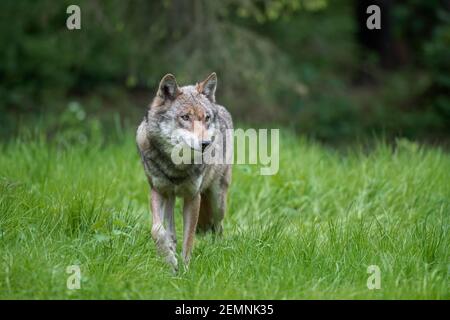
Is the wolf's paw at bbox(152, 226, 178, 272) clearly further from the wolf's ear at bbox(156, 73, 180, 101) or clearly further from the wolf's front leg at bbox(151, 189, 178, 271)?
the wolf's ear at bbox(156, 73, 180, 101)

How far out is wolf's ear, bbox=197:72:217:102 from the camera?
242 inches

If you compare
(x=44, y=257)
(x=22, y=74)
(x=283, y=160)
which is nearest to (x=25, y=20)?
(x=22, y=74)

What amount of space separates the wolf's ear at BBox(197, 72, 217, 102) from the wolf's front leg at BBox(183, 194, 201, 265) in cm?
96

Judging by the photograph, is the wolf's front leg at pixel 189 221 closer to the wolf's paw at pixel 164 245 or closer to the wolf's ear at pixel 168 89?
the wolf's paw at pixel 164 245

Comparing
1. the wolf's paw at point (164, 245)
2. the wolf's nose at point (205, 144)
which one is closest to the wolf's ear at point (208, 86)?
the wolf's nose at point (205, 144)

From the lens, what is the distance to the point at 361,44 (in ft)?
55.0

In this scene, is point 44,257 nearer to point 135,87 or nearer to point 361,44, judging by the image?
point 135,87

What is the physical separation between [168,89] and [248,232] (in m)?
1.55

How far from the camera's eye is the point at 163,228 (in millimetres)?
5781

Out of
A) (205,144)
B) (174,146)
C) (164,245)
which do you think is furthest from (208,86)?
(164,245)

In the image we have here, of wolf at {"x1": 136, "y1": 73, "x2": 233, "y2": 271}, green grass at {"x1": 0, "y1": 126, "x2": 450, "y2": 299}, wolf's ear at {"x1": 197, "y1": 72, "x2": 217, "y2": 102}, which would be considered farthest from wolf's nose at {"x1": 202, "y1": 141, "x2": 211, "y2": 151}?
green grass at {"x1": 0, "y1": 126, "x2": 450, "y2": 299}

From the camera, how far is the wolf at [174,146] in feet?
18.7

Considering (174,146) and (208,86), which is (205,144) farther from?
(208,86)
